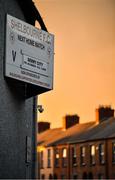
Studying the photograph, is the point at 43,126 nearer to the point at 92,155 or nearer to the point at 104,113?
the point at 104,113

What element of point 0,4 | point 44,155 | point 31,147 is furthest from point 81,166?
point 0,4

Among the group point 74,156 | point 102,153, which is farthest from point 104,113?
point 102,153

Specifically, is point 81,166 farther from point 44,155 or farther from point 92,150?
point 44,155

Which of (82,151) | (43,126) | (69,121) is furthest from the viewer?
(43,126)

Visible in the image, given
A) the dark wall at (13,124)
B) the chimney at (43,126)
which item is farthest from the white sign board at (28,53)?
the chimney at (43,126)

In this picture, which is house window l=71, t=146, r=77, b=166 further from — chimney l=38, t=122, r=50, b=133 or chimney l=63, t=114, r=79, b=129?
Answer: chimney l=38, t=122, r=50, b=133

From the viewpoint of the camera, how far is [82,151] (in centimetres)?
6281

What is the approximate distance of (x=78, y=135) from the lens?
66.1 meters

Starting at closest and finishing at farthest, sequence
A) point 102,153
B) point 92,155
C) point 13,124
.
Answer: point 13,124 → point 102,153 → point 92,155

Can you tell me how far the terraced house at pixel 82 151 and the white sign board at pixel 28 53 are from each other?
101 feet

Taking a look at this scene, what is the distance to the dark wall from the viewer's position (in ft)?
83.5

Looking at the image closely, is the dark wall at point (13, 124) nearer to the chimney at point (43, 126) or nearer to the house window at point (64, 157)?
the house window at point (64, 157)

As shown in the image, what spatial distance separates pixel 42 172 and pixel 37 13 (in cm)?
4413

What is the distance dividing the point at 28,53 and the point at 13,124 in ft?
10.4
